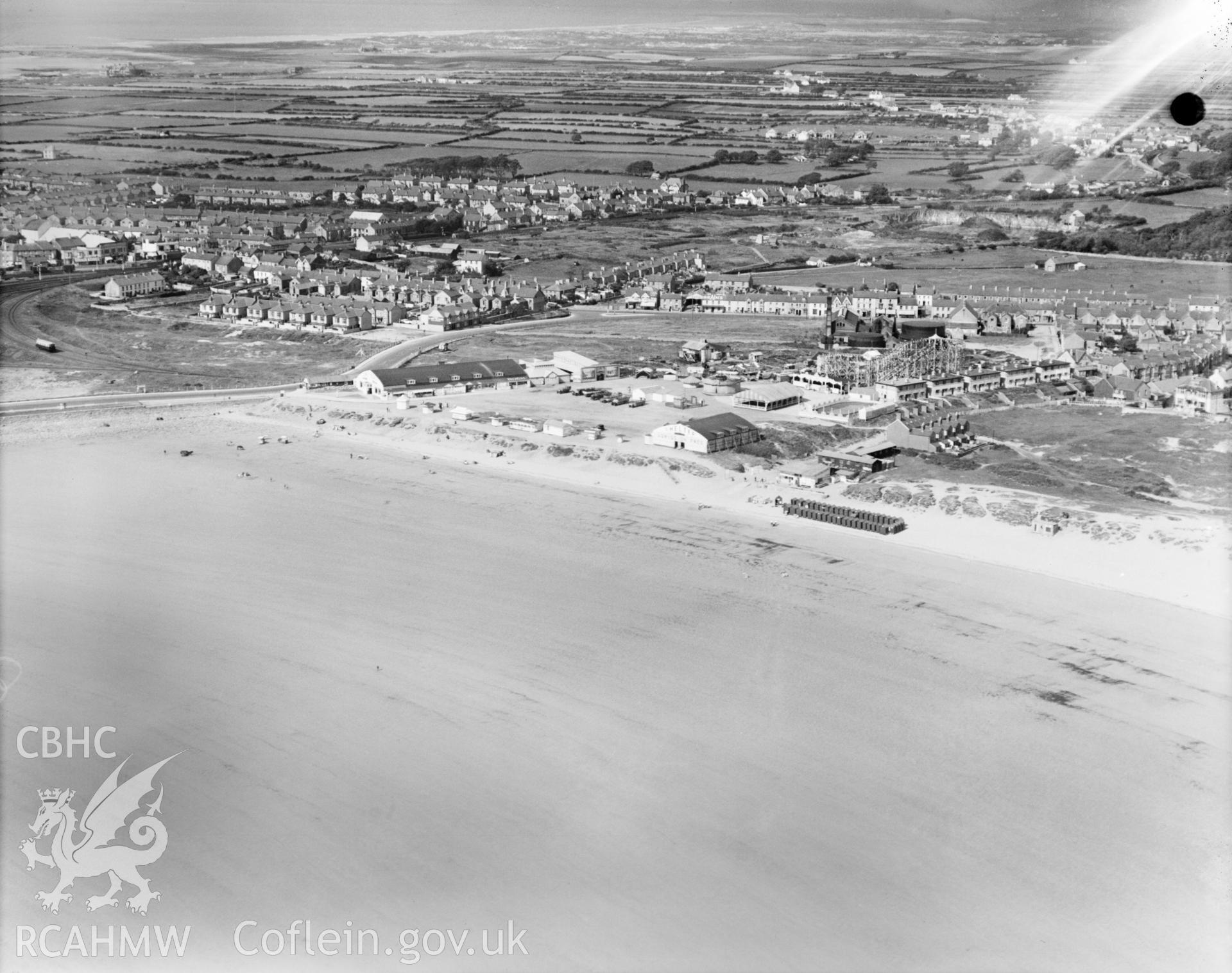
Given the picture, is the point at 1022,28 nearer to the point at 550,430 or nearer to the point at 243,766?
the point at 550,430

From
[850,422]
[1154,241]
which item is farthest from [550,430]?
[1154,241]

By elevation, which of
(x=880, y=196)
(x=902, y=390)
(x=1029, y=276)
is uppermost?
(x=880, y=196)

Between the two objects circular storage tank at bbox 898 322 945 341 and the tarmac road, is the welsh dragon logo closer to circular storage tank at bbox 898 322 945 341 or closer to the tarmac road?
the tarmac road

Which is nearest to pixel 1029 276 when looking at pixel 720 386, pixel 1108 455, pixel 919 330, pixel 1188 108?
pixel 919 330

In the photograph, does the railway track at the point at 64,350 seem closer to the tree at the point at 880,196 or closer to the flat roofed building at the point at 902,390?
the flat roofed building at the point at 902,390

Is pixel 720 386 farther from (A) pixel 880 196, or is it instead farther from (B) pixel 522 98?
(B) pixel 522 98

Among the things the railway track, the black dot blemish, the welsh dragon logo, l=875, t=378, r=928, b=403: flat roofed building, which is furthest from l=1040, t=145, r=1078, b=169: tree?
the welsh dragon logo
